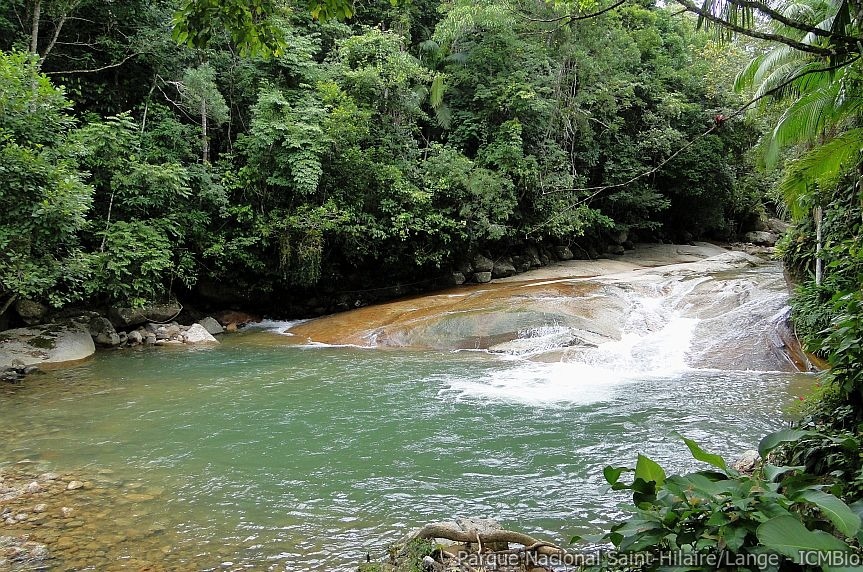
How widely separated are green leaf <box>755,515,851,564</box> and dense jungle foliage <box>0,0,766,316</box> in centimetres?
994

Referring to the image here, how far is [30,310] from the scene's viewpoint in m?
13.2

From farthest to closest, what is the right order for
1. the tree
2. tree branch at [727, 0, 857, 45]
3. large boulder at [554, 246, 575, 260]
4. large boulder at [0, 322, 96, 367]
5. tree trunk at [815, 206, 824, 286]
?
1. large boulder at [554, 246, 575, 260]
2. large boulder at [0, 322, 96, 367]
3. the tree
4. tree trunk at [815, 206, 824, 286]
5. tree branch at [727, 0, 857, 45]

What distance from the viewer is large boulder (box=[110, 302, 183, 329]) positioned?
47.8 ft

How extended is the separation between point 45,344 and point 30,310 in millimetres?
1538

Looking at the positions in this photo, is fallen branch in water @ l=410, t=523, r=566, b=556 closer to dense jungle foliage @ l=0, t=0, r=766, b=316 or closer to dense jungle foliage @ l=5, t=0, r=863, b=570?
dense jungle foliage @ l=5, t=0, r=863, b=570

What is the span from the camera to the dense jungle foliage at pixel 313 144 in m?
12.1

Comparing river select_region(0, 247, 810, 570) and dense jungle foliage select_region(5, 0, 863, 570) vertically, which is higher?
dense jungle foliage select_region(5, 0, 863, 570)

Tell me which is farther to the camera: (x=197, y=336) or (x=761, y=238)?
(x=761, y=238)

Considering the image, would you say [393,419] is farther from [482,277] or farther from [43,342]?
[482,277]

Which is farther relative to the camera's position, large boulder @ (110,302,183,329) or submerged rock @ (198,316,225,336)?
submerged rock @ (198,316,225,336)

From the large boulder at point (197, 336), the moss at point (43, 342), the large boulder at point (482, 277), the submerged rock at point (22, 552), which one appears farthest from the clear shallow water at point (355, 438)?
the large boulder at point (482, 277)

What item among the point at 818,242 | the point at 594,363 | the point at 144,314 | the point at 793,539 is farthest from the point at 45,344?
the point at 818,242

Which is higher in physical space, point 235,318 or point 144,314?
point 144,314

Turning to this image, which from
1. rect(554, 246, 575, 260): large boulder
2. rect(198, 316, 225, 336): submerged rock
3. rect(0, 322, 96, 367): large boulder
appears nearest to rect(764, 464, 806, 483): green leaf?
rect(0, 322, 96, 367): large boulder
